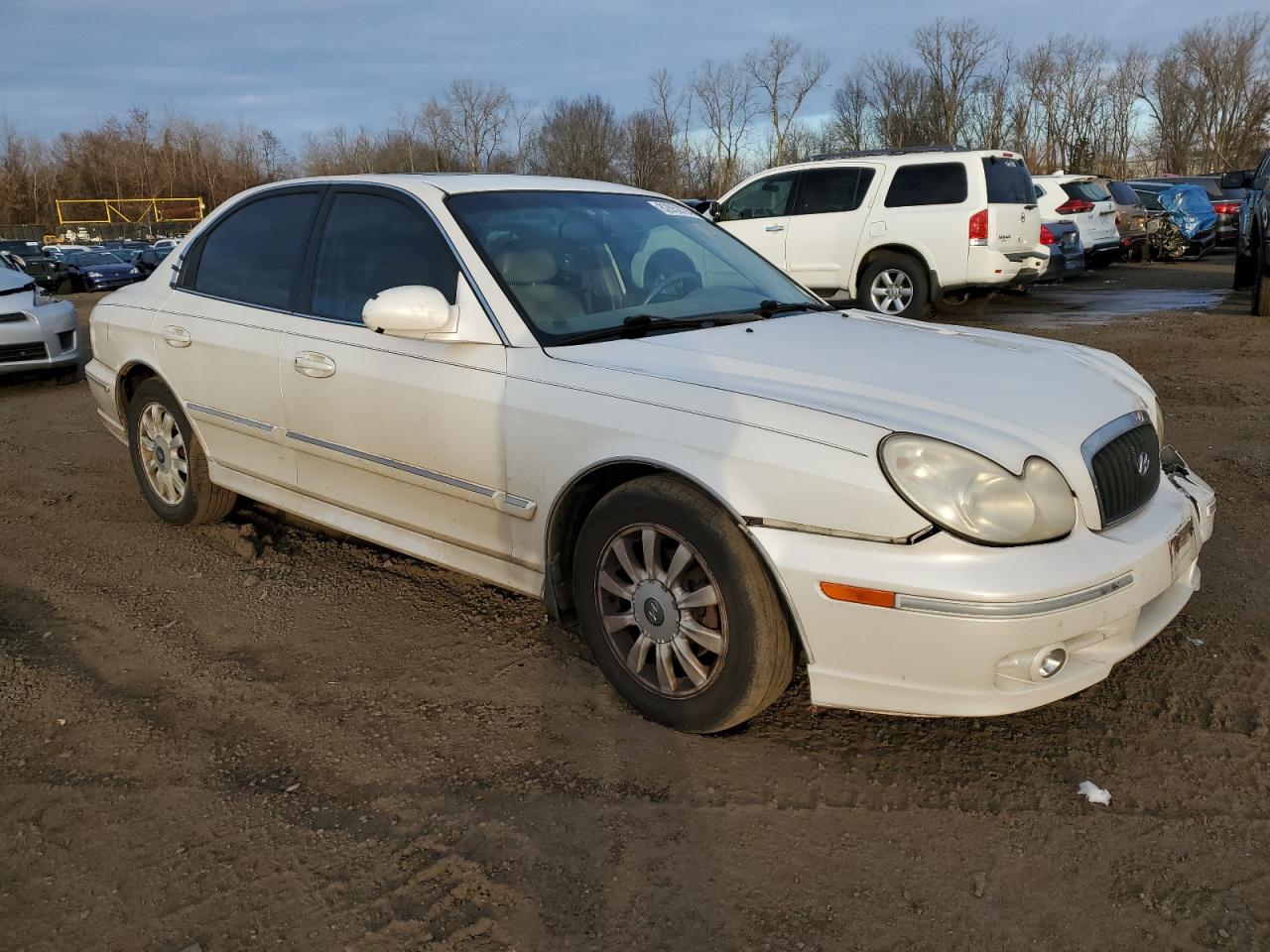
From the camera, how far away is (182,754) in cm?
292

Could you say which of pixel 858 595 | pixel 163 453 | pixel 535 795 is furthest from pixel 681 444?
pixel 163 453

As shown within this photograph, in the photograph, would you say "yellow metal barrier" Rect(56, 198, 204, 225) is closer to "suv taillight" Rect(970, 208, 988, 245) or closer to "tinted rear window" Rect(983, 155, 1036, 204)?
"tinted rear window" Rect(983, 155, 1036, 204)

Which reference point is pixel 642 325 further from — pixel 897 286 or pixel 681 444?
pixel 897 286

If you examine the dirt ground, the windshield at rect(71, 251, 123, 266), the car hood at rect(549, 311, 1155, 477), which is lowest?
the dirt ground

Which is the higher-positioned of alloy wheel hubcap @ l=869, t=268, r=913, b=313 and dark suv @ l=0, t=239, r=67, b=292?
dark suv @ l=0, t=239, r=67, b=292

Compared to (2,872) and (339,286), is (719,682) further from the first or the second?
(339,286)

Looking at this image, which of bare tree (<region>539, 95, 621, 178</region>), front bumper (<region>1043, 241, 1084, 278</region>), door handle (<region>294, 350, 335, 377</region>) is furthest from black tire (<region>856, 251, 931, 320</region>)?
bare tree (<region>539, 95, 621, 178</region>)

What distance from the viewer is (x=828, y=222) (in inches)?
463

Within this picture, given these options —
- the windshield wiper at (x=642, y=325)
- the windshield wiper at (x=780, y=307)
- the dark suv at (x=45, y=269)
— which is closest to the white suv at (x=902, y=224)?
the windshield wiper at (x=780, y=307)

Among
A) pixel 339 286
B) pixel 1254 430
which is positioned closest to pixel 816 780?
pixel 339 286

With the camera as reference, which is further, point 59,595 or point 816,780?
point 59,595

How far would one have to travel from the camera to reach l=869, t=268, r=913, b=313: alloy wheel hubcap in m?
11.4

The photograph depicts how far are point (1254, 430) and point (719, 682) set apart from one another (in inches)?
197

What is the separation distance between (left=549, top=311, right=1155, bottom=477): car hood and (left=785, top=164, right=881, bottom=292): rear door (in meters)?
8.33
